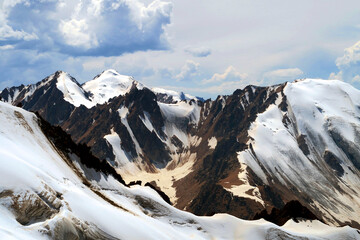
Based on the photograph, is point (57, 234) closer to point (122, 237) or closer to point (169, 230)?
point (122, 237)

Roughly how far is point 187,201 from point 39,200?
15764 cm

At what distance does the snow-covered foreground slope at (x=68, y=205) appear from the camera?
108 ft

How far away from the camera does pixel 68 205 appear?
38375mm

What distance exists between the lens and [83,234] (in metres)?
36.7

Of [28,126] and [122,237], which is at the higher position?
[28,126]

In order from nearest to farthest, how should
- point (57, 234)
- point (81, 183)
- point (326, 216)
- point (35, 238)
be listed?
point (35, 238), point (57, 234), point (81, 183), point (326, 216)

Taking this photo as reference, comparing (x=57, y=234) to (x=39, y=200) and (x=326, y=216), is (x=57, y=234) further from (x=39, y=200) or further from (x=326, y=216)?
(x=326, y=216)

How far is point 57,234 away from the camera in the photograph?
33.5 m

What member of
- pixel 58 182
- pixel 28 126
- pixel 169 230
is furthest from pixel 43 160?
pixel 169 230

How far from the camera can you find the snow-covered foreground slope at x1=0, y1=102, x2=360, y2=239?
33.0 meters

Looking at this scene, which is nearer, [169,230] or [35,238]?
[35,238]

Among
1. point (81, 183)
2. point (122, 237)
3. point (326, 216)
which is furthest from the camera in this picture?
point (326, 216)

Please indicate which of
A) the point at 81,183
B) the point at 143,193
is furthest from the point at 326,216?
the point at 81,183

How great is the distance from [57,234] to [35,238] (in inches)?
119
